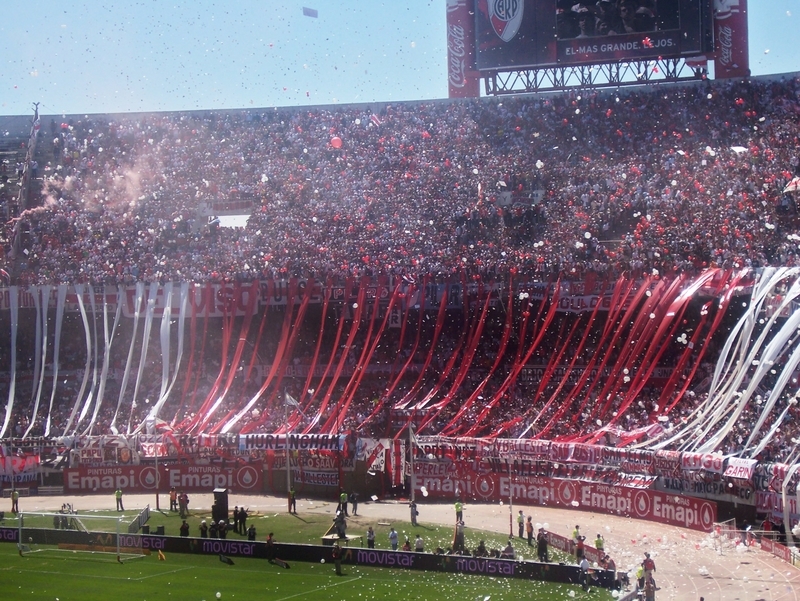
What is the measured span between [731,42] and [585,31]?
21.5ft

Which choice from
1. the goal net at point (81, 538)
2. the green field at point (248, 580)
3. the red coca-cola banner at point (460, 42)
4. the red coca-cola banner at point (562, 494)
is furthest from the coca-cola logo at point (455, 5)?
the goal net at point (81, 538)

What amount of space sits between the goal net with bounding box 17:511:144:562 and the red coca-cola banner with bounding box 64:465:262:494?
618cm

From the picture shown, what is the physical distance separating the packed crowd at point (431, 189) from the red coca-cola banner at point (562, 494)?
837cm

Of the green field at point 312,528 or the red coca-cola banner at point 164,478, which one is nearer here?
the green field at point 312,528

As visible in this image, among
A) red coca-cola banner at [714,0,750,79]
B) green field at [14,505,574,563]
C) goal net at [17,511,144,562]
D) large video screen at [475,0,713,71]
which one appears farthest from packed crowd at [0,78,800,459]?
goal net at [17,511,144,562]

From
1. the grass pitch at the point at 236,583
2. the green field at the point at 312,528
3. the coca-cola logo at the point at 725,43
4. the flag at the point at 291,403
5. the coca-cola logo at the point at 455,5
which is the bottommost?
the grass pitch at the point at 236,583

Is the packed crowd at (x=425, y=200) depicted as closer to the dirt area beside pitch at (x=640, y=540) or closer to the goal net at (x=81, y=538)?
the dirt area beside pitch at (x=640, y=540)

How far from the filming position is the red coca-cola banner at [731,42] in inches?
1751

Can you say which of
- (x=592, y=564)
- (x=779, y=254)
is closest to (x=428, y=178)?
(x=779, y=254)

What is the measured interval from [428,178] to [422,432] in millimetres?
14146

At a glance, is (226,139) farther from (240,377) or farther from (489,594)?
(489,594)

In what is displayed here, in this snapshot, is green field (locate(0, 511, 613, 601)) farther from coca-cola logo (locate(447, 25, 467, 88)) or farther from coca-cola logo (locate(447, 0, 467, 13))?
coca-cola logo (locate(447, 0, 467, 13))

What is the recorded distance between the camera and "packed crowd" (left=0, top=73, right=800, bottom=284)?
3794 centimetres

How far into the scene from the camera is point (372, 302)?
39.4 m
